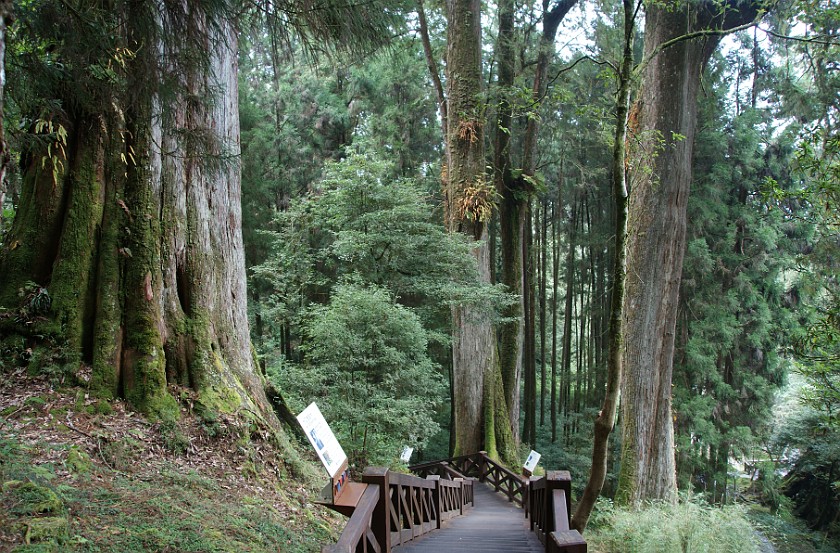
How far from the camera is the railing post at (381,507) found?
385cm

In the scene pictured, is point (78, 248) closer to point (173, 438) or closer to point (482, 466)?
point (173, 438)

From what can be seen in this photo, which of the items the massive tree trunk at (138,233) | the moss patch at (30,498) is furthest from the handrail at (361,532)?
the massive tree trunk at (138,233)

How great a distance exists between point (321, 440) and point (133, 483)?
151cm

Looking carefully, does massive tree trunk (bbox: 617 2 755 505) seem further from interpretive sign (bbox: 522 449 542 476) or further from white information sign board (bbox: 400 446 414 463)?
white information sign board (bbox: 400 446 414 463)

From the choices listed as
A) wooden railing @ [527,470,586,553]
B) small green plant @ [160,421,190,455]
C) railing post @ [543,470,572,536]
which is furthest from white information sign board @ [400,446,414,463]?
small green plant @ [160,421,190,455]

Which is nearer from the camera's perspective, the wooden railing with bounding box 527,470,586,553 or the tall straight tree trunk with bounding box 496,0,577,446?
the wooden railing with bounding box 527,470,586,553

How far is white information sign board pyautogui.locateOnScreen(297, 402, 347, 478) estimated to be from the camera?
3.25 meters

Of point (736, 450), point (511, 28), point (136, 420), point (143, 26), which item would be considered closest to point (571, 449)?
point (736, 450)

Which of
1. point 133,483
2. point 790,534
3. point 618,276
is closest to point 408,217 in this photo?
point 618,276

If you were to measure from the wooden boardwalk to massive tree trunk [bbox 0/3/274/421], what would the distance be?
6.98 ft

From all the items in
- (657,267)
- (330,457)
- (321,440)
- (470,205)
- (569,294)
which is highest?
(470,205)

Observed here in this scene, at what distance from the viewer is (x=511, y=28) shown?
14.3 meters

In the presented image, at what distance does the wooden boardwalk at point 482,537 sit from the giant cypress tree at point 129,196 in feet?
6.85

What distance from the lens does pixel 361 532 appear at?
10.4 feet
